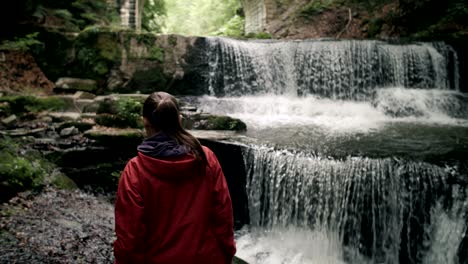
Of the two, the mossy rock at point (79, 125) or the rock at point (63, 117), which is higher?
the rock at point (63, 117)

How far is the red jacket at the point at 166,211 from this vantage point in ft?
6.26

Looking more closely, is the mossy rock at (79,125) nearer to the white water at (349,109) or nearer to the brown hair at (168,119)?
the white water at (349,109)

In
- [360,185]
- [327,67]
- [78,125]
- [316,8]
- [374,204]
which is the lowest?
[374,204]

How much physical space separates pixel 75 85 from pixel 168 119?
28.4 ft

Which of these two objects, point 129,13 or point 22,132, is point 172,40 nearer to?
point 22,132

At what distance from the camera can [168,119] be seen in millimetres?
1994

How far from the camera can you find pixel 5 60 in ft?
29.4

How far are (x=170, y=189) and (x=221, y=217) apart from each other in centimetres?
32

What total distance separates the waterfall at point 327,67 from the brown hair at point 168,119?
916 centimetres

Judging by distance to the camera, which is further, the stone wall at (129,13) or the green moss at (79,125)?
the stone wall at (129,13)

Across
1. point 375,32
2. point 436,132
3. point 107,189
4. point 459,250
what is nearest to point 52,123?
point 107,189

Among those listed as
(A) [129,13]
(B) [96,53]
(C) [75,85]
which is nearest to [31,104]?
(C) [75,85]

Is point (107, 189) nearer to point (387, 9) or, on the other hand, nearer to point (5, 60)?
point (5, 60)

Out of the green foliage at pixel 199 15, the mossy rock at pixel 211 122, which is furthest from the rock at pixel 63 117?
the green foliage at pixel 199 15
